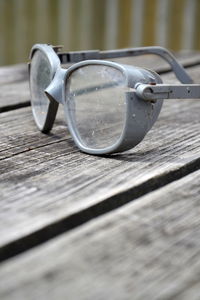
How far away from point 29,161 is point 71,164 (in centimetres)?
6

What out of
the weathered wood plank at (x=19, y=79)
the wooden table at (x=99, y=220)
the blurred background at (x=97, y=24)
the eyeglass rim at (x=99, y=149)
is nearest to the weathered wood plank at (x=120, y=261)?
the wooden table at (x=99, y=220)

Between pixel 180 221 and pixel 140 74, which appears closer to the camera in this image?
pixel 180 221

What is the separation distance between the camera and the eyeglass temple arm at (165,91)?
81cm

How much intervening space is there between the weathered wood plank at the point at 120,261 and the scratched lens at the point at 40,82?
0.44 metres

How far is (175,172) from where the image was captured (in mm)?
769

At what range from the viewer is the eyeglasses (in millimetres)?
831

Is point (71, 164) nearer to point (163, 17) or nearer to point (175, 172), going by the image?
point (175, 172)

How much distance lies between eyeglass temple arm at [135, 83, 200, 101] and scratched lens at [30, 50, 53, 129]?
234mm

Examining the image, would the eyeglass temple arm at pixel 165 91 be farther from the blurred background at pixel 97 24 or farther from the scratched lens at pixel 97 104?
the blurred background at pixel 97 24

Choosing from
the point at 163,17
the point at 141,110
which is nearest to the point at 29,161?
the point at 141,110

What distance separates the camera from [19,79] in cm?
156

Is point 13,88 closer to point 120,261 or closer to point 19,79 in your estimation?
point 19,79

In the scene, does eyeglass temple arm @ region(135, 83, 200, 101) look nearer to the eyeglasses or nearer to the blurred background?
the eyeglasses

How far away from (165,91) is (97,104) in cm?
13
